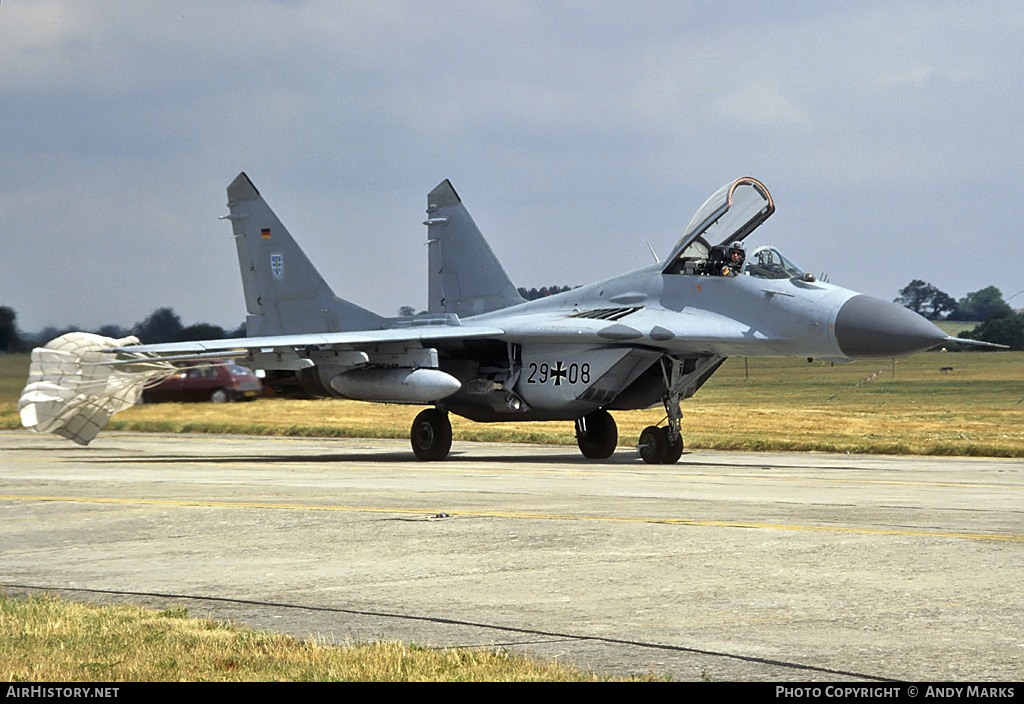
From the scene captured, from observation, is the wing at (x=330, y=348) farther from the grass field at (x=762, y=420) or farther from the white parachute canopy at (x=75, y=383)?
the grass field at (x=762, y=420)

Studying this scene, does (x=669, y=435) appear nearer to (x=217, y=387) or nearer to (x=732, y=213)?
(x=732, y=213)

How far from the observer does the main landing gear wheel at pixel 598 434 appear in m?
22.6

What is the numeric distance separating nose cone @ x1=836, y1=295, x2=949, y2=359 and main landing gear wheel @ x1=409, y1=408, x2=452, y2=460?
7266 millimetres

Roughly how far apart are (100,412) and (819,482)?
17333mm

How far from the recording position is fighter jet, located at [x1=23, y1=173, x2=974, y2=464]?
61.6 feet

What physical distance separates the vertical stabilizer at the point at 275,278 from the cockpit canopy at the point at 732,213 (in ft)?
27.8

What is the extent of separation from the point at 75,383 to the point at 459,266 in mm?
8351

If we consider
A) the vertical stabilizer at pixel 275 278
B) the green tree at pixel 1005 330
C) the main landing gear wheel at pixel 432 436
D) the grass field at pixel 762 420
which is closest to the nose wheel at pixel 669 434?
the main landing gear wheel at pixel 432 436

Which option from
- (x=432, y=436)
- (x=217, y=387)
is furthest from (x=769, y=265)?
(x=217, y=387)

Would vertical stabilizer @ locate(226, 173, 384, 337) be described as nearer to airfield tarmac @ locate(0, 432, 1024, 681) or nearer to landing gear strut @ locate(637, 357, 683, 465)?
landing gear strut @ locate(637, 357, 683, 465)

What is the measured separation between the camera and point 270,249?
26.6m

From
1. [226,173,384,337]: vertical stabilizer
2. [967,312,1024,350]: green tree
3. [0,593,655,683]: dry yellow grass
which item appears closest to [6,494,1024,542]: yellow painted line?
[0,593,655,683]: dry yellow grass

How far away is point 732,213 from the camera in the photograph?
19844mm
